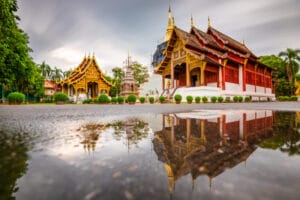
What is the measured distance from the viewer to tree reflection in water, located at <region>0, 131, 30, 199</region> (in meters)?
0.78

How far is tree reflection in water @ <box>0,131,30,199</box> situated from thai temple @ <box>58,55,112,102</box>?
2761cm

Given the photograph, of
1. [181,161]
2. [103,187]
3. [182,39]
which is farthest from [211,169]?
[182,39]

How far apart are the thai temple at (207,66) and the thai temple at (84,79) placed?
10.4 meters

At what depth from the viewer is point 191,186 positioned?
81cm

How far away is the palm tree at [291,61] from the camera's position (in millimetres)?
36206

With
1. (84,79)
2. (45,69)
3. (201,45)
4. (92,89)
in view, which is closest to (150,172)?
(201,45)

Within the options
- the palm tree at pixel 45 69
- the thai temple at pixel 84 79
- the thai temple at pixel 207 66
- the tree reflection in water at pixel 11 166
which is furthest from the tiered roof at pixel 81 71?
the tree reflection in water at pixel 11 166

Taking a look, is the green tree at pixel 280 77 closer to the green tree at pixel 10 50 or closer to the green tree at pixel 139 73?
the green tree at pixel 139 73

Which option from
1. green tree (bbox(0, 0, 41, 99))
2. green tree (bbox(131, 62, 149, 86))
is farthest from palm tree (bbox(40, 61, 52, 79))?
green tree (bbox(0, 0, 41, 99))

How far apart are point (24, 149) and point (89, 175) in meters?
0.85

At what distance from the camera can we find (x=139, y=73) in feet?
140

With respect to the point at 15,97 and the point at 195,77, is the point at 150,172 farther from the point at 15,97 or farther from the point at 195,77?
the point at 195,77

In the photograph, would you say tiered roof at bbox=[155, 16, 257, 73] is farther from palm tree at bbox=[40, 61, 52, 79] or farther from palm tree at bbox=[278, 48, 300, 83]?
palm tree at bbox=[40, 61, 52, 79]

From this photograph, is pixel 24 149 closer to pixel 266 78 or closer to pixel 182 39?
pixel 182 39
